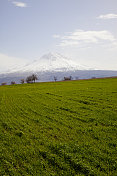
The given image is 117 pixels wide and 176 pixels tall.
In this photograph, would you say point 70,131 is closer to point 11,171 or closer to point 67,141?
point 67,141

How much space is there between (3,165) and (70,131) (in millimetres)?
6564

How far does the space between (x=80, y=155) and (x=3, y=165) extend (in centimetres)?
528

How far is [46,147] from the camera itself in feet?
34.6

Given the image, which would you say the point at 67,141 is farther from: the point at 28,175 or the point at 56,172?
the point at 28,175

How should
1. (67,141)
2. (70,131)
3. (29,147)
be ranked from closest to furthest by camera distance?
(29,147)
(67,141)
(70,131)

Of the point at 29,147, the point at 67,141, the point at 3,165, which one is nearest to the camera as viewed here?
the point at 3,165

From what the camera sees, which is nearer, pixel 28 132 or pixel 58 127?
pixel 28 132

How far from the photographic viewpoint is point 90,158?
8969 mm

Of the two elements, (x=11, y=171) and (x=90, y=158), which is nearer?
(x=11, y=171)

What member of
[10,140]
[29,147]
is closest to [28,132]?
[10,140]

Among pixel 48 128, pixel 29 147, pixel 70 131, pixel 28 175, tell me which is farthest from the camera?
pixel 48 128

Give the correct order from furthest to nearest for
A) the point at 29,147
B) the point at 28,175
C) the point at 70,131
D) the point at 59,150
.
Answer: the point at 70,131 < the point at 29,147 < the point at 59,150 < the point at 28,175

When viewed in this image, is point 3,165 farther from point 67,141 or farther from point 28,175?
point 67,141

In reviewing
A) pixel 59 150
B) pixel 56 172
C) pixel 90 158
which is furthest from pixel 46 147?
pixel 90 158
